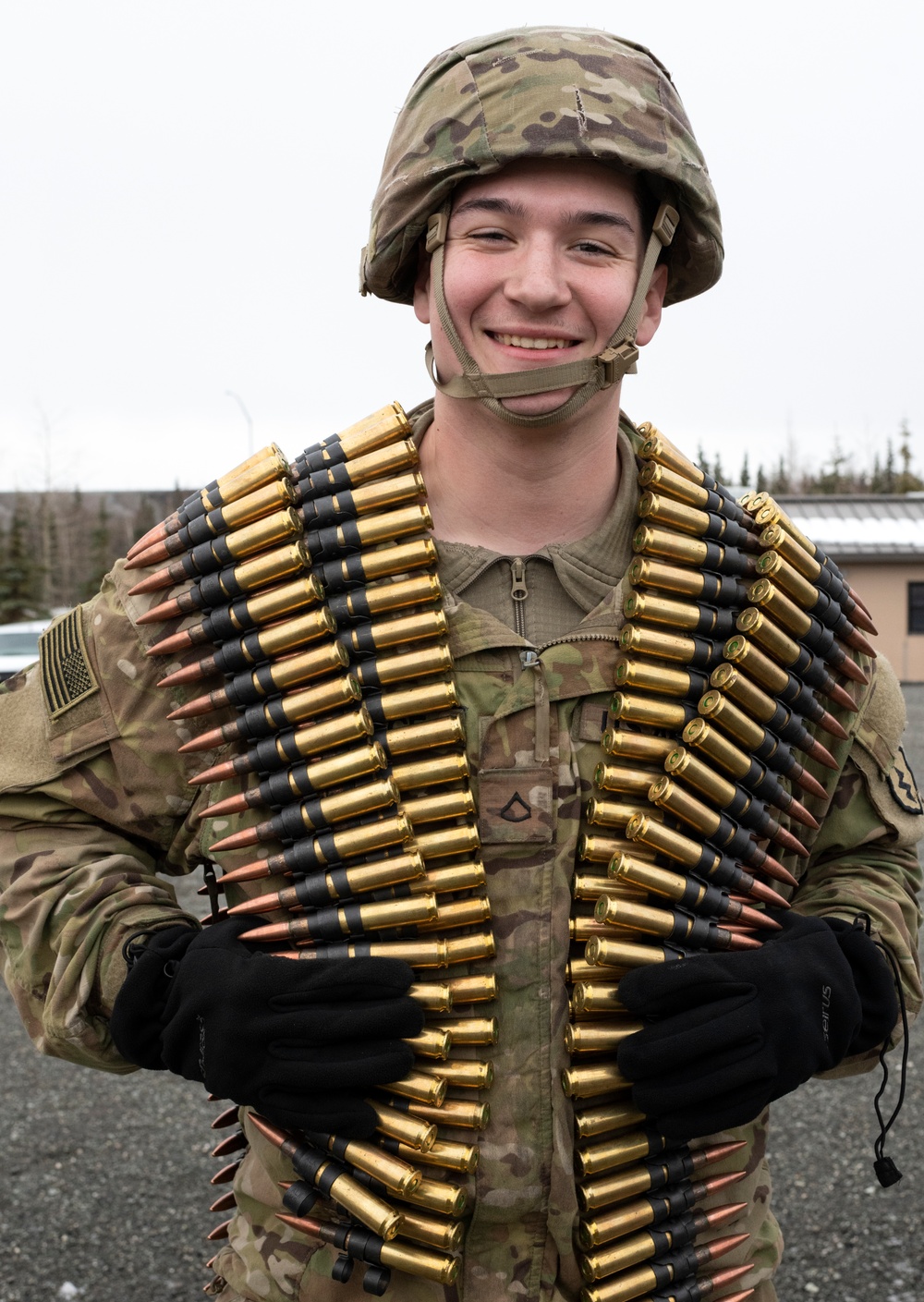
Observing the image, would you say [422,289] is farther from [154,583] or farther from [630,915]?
[630,915]

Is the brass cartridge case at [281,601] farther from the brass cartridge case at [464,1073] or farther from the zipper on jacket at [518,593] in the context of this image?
the brass cartridge case at [464,1073]

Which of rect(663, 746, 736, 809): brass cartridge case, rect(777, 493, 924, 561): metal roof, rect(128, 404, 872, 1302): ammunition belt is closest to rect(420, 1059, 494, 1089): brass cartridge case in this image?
rect(128, 404, 872, 1302): ammunition belt

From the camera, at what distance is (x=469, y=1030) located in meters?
2.63

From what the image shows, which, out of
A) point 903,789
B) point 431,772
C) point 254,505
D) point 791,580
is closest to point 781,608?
point 791,580

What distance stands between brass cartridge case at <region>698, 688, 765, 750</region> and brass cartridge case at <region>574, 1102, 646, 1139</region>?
92cm

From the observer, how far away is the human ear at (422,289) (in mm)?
3092

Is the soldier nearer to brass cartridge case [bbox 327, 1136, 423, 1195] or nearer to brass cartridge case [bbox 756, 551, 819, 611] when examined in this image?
brass cartridge case [bbox 327, 1136, 423, 1195]

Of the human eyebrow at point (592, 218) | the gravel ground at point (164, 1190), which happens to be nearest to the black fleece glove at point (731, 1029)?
the human eyebrow at point (592, 218)

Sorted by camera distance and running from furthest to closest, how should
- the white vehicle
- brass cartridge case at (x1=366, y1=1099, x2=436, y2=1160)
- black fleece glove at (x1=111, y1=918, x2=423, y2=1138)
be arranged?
the white vehicle → brass cartridge case at (x1=366, y1=1099, x2=436, y2=1160) → black fleece glove at (x1=111, y1=918, x2=423, y2=1138)

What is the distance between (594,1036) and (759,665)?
40.0 inches

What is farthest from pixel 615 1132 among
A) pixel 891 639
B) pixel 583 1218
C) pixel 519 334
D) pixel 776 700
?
pixel 891 639

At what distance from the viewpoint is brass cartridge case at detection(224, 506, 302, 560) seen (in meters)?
2.94

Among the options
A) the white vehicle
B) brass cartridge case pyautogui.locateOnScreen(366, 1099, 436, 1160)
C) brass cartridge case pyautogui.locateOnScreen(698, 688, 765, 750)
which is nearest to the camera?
brass cartridge case pyautogui.locateOnScreen(366, 1099, 436, 1160)

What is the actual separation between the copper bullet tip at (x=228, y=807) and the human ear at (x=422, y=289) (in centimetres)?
131
